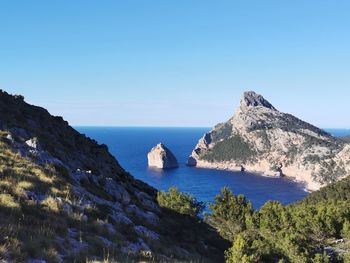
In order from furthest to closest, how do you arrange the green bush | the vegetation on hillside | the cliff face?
the green bush, the vegetation on hillside, the cliff face

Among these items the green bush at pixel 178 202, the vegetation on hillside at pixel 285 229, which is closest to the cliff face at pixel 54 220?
the vegetation on hillside at pixel 285 229

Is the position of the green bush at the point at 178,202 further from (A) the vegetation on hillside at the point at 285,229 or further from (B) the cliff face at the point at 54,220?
(B) the cliff face at the point at 54,220

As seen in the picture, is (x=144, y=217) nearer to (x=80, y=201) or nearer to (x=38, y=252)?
(x=80, y=201)

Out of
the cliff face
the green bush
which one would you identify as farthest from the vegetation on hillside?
the cliff face

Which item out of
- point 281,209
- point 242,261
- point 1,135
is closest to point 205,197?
point 281,209

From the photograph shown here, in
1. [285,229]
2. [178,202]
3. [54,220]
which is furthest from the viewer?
[178,202]

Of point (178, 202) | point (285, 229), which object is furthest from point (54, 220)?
point (178, 202)

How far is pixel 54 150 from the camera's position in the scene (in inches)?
1577

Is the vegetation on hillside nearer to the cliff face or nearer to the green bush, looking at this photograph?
the green bush

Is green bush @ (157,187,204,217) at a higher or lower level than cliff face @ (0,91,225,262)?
lower

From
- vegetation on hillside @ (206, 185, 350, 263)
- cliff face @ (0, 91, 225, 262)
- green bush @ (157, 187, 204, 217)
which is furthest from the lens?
green bush @ (157, 187, 204, 217)

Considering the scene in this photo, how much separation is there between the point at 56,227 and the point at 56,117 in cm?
5113

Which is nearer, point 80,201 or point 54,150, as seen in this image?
point 80,201

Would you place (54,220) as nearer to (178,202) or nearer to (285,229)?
(285,229)
